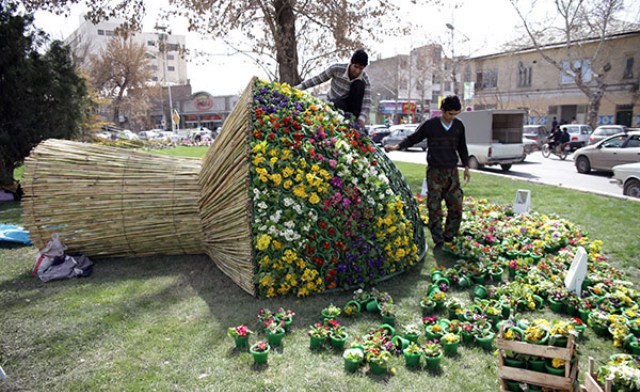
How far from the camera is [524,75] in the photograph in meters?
37.5

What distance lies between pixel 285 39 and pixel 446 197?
8324 millimetres

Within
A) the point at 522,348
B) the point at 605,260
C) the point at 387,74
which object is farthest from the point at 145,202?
the point at 387,74

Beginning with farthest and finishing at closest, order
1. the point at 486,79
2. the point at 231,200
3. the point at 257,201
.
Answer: the point at 486,79 → the point at 231,200 → the point at 257,201

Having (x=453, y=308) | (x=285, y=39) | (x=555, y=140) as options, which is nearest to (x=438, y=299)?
(x=453, y=308)

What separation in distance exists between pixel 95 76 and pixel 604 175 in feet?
138

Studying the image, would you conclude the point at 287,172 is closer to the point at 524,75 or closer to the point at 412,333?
the point at 412,333

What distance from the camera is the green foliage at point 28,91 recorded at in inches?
367

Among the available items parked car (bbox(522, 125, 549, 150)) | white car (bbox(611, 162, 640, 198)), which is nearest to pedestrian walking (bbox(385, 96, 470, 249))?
white car (bbox(611, 162, 640, 198))

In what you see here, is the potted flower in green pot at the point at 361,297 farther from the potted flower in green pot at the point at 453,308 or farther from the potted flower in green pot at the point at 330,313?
the potted flower in green pot at the point at 453,308

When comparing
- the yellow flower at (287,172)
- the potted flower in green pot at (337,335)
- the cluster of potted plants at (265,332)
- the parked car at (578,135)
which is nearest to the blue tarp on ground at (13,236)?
the yellow flower at (287,172)

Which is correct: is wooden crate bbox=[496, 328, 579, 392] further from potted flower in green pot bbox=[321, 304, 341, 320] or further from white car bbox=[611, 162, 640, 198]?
white car bbox=[611, 162, 640, 198]

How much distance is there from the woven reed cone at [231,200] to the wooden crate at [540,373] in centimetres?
217

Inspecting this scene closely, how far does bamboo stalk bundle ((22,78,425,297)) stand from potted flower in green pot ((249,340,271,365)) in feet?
2.99

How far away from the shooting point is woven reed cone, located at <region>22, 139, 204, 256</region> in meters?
4.78
